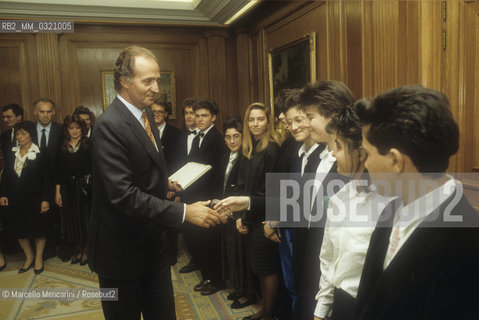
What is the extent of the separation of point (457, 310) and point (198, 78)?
598 centimetres

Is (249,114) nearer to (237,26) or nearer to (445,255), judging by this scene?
(445,255)

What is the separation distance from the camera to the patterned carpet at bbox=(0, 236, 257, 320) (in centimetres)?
330

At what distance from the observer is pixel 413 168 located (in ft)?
3.30

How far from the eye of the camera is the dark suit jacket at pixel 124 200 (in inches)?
73.5

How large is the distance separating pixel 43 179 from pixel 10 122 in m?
1.00

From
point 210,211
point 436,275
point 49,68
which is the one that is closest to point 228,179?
point 210,211

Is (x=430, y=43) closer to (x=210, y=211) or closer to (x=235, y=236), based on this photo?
(x=210, y=211)

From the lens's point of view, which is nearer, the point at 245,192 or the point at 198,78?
the point at 245,192

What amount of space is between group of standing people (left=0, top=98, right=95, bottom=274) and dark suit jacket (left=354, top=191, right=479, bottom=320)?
4.14 meters

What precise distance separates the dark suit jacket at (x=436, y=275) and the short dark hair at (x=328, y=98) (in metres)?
1.02

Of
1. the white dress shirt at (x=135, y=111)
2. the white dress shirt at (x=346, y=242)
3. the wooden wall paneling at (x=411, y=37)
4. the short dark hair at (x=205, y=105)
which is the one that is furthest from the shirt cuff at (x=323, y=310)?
the short dark hair at (x=205, y=105)

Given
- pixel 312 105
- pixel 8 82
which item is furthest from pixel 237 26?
pixel 312 105

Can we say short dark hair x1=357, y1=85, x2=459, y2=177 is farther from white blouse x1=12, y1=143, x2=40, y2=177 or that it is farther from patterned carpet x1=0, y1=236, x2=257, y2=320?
white blouse x1=12, y1=143, x2=40, y2=177

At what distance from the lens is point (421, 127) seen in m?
0.95
